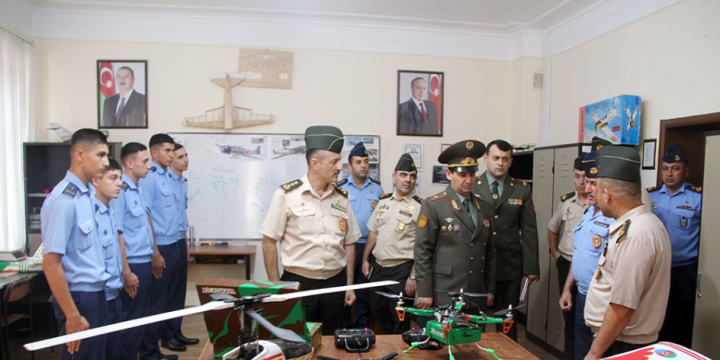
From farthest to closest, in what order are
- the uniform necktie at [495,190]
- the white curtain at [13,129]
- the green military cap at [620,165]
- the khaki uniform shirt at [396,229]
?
the white curtain at [13,129] < the khaki uniform shirt at [396,229] < the uniform necktie at [495,190] < the green military cap at [620,165]

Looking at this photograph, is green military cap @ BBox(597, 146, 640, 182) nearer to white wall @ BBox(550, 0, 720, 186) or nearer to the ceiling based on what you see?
white wall @ BBox(550, 0, 720, 186)

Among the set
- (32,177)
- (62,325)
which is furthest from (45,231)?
(32,177)

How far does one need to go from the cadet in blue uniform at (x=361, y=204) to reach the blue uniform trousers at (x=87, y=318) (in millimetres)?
1945

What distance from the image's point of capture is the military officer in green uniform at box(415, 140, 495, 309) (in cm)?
256

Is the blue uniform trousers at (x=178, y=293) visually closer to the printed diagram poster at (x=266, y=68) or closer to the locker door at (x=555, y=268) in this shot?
the printed diagram poster at (x=266, y=68)

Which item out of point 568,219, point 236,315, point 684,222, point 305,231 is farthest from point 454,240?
point 684,222

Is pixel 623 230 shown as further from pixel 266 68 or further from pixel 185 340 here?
pixel 266 68

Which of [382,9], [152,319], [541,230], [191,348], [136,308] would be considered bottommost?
[191,348]

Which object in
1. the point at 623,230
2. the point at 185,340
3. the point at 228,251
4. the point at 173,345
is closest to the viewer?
the point at 623,230

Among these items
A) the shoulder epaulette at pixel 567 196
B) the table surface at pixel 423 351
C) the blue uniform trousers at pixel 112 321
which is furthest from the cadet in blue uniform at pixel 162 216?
the shoulder epaulette at pixel 567 196

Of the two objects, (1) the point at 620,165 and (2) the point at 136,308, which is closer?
(1) the point at 620,165

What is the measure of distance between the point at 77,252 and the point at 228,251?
2.28m

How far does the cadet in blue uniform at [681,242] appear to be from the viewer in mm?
2939

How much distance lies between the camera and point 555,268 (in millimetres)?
3758
